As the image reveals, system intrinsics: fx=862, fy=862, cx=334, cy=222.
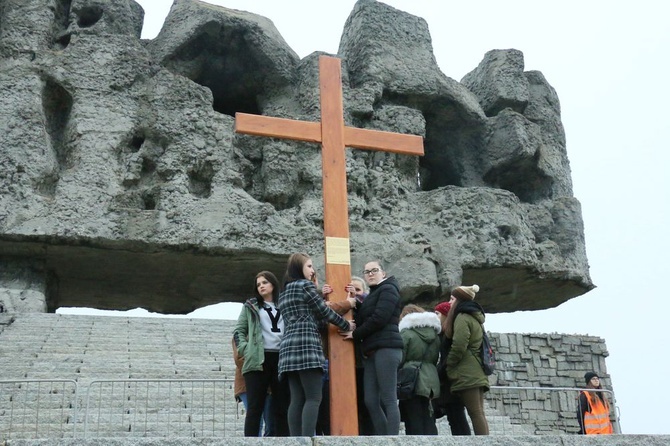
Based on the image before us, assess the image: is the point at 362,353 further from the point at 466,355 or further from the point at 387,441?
Result: the point at 387,441

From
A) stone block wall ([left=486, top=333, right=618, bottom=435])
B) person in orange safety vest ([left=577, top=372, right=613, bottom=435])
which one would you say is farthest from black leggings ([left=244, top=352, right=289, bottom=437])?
stone block wall ([left=486, top=333, right=618, bottom=435])

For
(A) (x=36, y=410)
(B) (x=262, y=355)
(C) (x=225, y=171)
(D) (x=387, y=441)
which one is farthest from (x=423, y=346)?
(C) (x=225, y=171)

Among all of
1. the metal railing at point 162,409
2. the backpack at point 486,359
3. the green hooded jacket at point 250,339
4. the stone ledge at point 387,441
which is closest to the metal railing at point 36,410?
the metal railing at point 162,409

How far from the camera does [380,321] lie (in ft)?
19.2

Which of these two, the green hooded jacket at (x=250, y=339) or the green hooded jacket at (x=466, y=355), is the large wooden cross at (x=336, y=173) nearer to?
the green hooded jacket at (x=250, y=339)

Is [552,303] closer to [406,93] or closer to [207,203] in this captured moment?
[406,93]

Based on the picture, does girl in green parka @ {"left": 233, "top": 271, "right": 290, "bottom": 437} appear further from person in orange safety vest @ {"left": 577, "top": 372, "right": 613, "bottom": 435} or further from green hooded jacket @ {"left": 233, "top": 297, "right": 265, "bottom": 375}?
person in orange safety vest @ {"left": 577, "top": 372, "right": 613, "bottom": 435}

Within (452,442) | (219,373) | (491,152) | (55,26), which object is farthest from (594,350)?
(55,26)

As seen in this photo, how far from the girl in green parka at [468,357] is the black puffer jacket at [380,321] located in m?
0.53

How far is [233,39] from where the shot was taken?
14008 mm

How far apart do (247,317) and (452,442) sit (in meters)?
2.19

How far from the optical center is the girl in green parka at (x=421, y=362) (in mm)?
6152

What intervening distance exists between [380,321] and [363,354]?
1.09 ft

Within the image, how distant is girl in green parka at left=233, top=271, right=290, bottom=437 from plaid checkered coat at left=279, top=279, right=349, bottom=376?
0.26 meters
